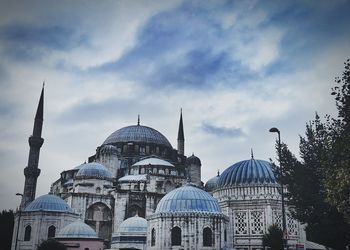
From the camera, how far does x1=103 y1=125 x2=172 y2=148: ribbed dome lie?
59.9 meters

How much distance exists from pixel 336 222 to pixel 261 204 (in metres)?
13.8

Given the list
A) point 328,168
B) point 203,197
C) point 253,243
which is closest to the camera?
point 328,168

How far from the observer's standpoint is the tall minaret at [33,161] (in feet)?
149

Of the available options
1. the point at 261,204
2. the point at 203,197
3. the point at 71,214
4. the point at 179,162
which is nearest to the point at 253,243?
the point at 261,204

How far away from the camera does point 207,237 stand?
2772cm

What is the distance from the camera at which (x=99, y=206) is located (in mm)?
43031

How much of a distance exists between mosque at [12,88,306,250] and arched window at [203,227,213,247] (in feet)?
0.23

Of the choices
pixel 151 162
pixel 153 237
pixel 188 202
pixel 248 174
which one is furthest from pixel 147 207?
pixel 188 202

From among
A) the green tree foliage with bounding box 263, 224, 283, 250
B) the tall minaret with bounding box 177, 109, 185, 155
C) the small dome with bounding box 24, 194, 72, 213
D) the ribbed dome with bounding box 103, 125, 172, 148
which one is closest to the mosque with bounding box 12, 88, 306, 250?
the small dome with bounding box 24, 194, 72, 213

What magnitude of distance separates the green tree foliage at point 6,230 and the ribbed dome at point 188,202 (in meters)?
23.8

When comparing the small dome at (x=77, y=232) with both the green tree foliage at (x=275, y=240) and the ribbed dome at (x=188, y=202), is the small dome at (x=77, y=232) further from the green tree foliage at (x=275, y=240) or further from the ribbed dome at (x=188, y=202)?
the green tree foliage at (x=275, y=240)

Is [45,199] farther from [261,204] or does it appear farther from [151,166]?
[261,204]

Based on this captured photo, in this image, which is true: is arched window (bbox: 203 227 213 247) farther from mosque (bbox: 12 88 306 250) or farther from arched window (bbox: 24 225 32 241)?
arched window (bbox: 24 225 32 241)

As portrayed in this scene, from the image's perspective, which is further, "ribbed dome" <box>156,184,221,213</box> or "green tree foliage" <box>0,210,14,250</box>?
"green tree foliage" <box>0,210,14,250</box>
